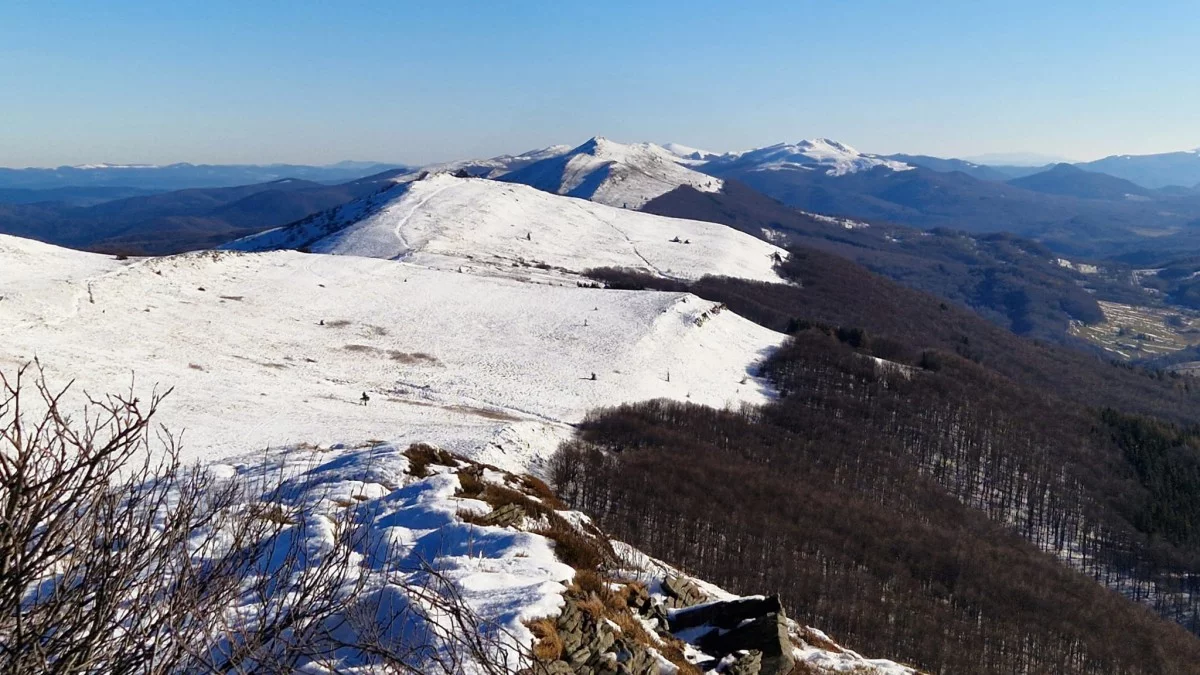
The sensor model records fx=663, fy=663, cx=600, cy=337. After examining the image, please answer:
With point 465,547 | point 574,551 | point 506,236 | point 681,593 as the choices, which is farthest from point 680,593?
point 506,236

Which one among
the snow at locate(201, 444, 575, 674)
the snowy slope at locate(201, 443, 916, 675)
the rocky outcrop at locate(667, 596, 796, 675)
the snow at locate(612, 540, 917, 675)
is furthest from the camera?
the snow at locate(612, 540, 917, 675)

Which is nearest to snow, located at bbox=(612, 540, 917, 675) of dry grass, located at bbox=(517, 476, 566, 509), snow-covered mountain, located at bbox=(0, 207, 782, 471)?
dry grass, located at bbox=(517, 476, 566, 509)

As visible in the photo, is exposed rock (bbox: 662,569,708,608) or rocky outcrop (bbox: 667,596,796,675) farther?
exposed rock (bbox: 662,569,708,608)

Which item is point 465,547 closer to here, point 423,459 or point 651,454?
point 423,459

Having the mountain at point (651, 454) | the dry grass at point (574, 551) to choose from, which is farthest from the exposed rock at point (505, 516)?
the dry grass at point (574, 551)

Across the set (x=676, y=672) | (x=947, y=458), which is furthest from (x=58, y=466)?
(x=947, y=458)

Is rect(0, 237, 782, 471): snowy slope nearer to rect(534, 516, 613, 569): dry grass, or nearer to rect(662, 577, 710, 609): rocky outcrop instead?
rect(534, 516, 613, 569): dry grass
